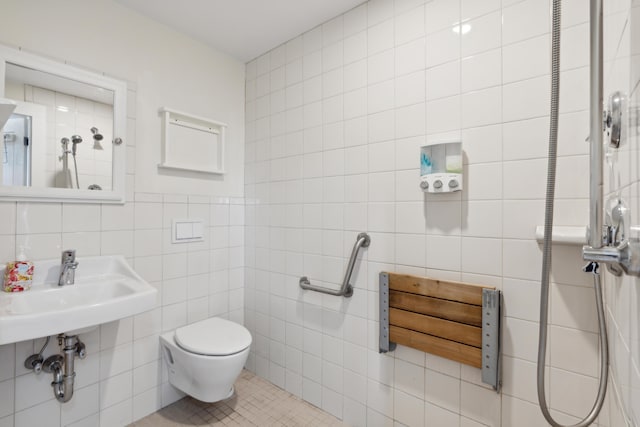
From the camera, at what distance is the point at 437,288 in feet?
4.47

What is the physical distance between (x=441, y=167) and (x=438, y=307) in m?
0.61

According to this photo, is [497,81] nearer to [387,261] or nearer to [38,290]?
[387,261]

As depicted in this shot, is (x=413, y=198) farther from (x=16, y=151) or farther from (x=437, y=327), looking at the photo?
(x=16, y=151)

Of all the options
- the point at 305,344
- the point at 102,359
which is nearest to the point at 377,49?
the point at 305,344

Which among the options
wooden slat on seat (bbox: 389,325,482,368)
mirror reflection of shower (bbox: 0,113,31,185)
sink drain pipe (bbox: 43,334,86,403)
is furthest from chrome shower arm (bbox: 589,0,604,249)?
mirror reflection of shower (bbox: 0,113,31,185)

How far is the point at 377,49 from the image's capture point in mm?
1620

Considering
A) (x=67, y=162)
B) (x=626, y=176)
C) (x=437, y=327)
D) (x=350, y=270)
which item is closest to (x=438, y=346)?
(x=437, y=327)

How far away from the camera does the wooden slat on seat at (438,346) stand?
1268mm

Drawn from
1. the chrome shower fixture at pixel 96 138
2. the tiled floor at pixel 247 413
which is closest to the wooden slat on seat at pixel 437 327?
the tiled floor at pixel 247 413

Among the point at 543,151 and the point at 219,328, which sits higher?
the point at 543,151

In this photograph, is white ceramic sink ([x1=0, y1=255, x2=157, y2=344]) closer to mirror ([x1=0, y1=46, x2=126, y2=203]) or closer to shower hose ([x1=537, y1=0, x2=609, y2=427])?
mirror ([x1=0, y1=46, x2=126, y2=203])

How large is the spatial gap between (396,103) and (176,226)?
1474 millimetres

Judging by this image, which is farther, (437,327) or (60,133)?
(60,133)

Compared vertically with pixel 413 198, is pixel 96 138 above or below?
above
